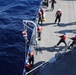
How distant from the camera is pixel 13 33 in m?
41.2

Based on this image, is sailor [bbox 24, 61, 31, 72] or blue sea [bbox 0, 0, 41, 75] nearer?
sailor [bbox 24, 61, 31, 72]

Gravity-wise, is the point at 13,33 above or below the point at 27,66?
above

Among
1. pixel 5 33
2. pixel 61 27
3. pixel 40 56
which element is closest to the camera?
pixel 40 56

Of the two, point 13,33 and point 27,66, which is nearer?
point 27,66

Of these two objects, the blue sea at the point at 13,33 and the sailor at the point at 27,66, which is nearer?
the sailor at the point at 27,66

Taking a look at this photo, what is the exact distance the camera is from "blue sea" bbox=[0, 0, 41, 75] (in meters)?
33.3

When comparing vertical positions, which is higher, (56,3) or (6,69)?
(56,3)

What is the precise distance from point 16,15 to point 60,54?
2298 cm

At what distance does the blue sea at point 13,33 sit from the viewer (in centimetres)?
3331

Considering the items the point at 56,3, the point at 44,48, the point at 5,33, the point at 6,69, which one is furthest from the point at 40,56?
the point at 56,3

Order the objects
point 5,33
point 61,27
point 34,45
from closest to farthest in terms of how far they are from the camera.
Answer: point 34,45 → point 61,27 → point 5,33

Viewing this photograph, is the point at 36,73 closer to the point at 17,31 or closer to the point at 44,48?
the point at 44,48

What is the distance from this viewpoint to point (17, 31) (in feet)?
138

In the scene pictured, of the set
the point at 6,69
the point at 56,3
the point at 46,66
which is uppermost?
the point at 56,3
